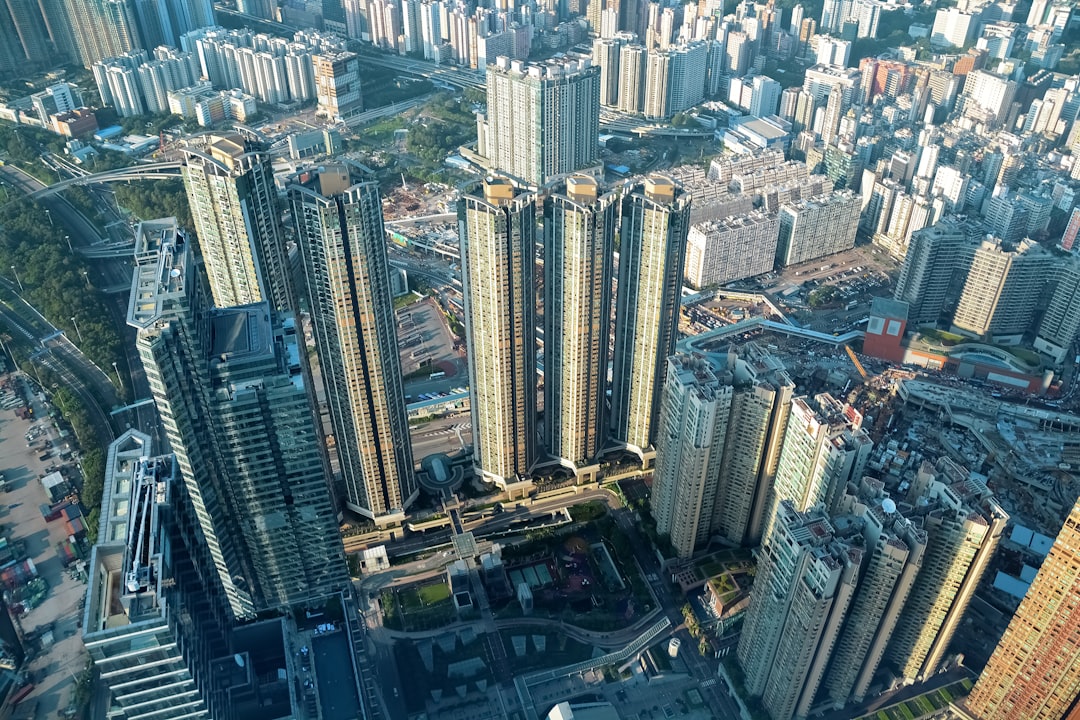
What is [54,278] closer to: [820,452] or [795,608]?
[820,452]

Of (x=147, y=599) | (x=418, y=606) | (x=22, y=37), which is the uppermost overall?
(x=147, y=599)

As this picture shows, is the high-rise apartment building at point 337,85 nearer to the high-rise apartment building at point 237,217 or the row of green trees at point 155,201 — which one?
the row of green trees at point 155,201

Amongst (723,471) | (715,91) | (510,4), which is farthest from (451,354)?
(510,4)

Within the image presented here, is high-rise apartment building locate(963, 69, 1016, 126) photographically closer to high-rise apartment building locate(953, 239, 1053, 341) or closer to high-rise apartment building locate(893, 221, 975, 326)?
high-rise apartment building locate(893, 221, 975, 326)

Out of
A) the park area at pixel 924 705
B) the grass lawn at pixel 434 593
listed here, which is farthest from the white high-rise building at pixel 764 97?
the grass lawn at pixel 434 593

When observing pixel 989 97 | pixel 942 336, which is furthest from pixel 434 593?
pixel 989 97

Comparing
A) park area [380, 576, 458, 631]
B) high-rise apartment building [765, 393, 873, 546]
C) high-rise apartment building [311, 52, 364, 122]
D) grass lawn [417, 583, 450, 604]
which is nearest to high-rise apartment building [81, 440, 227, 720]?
park area [380, 576, 458, 631]
